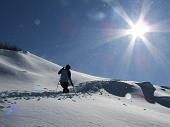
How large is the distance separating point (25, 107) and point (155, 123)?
483 centimetres

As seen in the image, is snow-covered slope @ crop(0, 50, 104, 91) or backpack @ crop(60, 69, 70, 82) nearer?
backpack @ crop(60, 69, 70, 82)

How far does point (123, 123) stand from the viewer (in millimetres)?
11375

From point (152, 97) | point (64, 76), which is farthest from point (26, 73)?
point (152, 97)

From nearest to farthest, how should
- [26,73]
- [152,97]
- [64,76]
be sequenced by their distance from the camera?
1. [64,76]
2. [152,97]
3. [26,73]

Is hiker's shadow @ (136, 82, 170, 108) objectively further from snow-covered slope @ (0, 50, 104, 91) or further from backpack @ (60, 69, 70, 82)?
backpack @ (60, 69, 70, 82)

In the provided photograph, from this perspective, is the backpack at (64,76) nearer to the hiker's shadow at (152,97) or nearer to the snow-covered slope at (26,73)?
the snow-covered slope at (26,73)

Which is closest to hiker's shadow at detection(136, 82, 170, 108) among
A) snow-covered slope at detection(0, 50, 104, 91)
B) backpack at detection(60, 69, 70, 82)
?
snow-covered slope at detection(0, 50, 104, 91)

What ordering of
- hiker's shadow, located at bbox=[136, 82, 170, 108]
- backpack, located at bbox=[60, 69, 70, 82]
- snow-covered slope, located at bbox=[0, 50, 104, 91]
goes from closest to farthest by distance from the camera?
backpack, located at bbox=[60, 69, 70, 82] < snow-covered slope, located at bbox=[0, 50, 104, 91] < hiker's shadow, located at bbox=[136, 82, 170, 108]

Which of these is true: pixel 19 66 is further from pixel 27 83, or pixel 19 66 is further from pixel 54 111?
pixel 54 111

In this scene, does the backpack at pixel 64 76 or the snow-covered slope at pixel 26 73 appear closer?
the backpack at pixel 64 76

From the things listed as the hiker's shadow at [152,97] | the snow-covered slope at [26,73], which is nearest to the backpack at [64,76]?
the snow-covered slope at [26,73]

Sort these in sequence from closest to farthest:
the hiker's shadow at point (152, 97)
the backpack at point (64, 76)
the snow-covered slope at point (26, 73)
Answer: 1. the backpack at point (64, 76)
2. the snow-covered slope at point (26, 73)
3. the hiker's shadow at point (152, 97)

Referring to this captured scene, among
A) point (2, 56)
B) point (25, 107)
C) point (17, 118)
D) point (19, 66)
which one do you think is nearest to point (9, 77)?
point (19, 66)

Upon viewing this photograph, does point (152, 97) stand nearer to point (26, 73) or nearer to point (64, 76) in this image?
point (64, 76)
